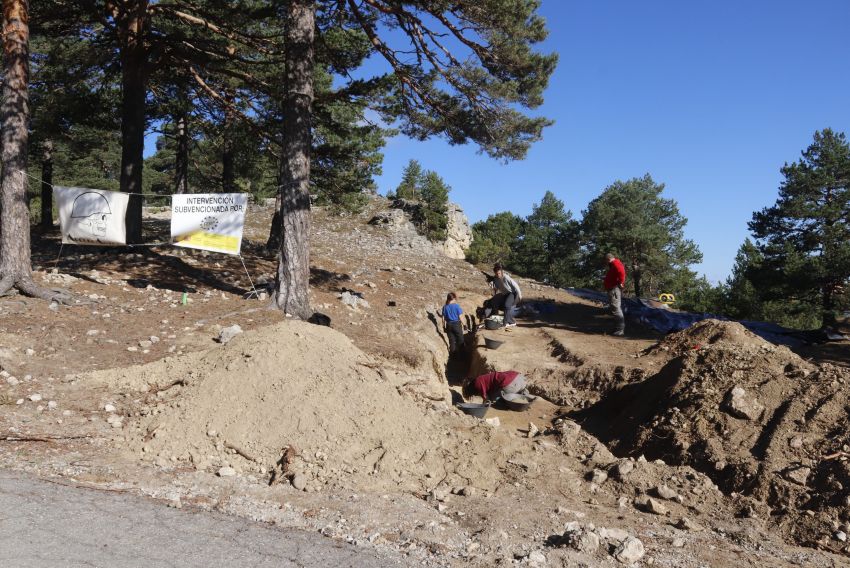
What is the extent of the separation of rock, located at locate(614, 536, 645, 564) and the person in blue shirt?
8274 millimetres

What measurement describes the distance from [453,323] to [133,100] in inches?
334

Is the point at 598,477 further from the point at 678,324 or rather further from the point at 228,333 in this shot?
the point at 678,324

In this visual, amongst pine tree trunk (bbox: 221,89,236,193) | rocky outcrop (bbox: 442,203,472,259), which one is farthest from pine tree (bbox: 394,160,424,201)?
pine tree trunk (bbox: 221,89,236,193)

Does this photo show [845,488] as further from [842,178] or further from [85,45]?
[842,178]

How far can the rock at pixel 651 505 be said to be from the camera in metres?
4.77

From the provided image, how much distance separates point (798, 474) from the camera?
519 centimetres

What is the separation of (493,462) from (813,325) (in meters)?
36.8

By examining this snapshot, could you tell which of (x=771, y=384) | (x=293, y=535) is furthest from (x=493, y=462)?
(x=771, y=384)

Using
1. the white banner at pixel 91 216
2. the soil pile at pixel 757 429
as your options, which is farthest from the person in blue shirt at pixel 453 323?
the white banner at pixel 91 216

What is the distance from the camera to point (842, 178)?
2120 centimetres

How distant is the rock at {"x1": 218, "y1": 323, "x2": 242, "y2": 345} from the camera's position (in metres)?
7.73

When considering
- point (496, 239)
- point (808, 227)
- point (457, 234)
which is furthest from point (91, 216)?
point (496, 239)

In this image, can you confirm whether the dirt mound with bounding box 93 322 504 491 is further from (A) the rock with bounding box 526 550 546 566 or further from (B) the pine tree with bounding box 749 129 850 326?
(B) the pine tree with bounding box 749 129 850 326

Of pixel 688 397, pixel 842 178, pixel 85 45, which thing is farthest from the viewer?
pixel 842 178
